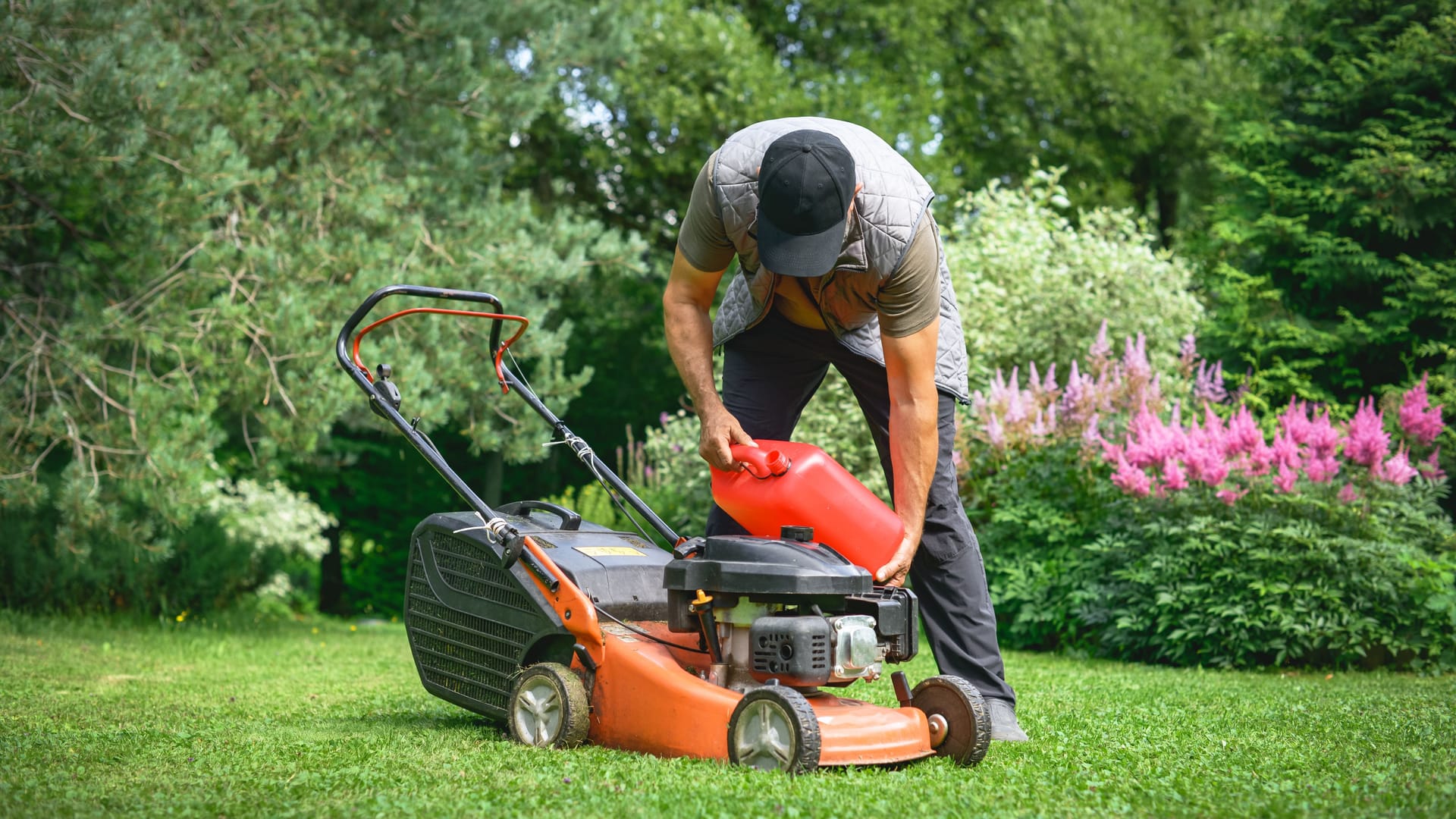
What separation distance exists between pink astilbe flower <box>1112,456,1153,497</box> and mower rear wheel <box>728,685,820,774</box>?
3449 mm

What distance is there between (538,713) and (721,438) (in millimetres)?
826

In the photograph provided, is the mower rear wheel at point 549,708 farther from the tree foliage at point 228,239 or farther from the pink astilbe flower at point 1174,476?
the tree foliage at point 228,239

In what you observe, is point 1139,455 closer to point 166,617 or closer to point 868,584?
point 868,584

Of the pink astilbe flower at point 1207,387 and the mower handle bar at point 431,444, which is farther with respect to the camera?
the pink astilbe flower at point 1207,387

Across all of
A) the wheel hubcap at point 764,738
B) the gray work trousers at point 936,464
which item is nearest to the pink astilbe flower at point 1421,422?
the gray work trousers at point 936,464

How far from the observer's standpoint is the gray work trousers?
353 cm

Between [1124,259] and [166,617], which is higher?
[1124,259]

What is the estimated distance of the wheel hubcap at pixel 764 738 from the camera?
2.79 m

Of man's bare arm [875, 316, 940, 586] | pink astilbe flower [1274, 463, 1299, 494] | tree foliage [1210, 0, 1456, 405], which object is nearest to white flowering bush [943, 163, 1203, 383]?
tree foliage [1210, 0, 1456, 405]

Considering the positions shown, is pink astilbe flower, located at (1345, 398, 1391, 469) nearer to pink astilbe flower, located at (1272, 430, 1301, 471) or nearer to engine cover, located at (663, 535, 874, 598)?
pink astilbe flower, located at (1272, 430, 1301, 471)

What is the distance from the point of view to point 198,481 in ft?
22.1

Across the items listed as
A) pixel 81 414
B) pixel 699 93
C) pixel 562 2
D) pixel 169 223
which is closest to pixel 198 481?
pixel 81 414

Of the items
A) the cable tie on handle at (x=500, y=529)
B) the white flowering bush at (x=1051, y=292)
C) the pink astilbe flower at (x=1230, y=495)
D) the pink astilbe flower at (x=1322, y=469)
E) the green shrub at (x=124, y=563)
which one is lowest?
the green shrub at (x=124, y=563)

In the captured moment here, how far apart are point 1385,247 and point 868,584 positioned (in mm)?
7077
